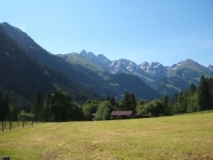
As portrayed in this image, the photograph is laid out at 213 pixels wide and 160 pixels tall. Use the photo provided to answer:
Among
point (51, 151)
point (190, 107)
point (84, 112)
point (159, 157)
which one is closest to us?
point (159, 157)

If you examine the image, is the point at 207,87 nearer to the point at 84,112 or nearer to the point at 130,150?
the point at 84,112

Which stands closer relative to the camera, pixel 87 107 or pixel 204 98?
pixel 204 98

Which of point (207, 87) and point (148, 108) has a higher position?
point (207, 87)

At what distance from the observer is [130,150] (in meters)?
26.9

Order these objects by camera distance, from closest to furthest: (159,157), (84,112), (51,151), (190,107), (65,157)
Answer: (159,157) → (65,157) → (51,151) → (190,107) → (84,112)

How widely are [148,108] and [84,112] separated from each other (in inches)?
1993

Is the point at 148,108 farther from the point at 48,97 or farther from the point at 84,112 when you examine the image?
the point at 48,97

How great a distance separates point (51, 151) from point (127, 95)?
525ft

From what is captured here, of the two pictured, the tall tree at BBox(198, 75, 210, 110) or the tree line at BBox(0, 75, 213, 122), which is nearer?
the tall tree at BBox(198, 75, 210, 110)

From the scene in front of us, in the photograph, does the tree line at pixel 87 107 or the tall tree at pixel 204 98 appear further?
the tree line at pixel 87 107

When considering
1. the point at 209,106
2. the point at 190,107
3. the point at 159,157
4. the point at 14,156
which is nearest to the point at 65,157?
the point at 14,156

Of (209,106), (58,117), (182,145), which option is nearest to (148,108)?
(209,106)

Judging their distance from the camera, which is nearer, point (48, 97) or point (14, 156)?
point (14, 156)

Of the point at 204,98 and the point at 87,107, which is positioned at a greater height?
the point at 204,98
